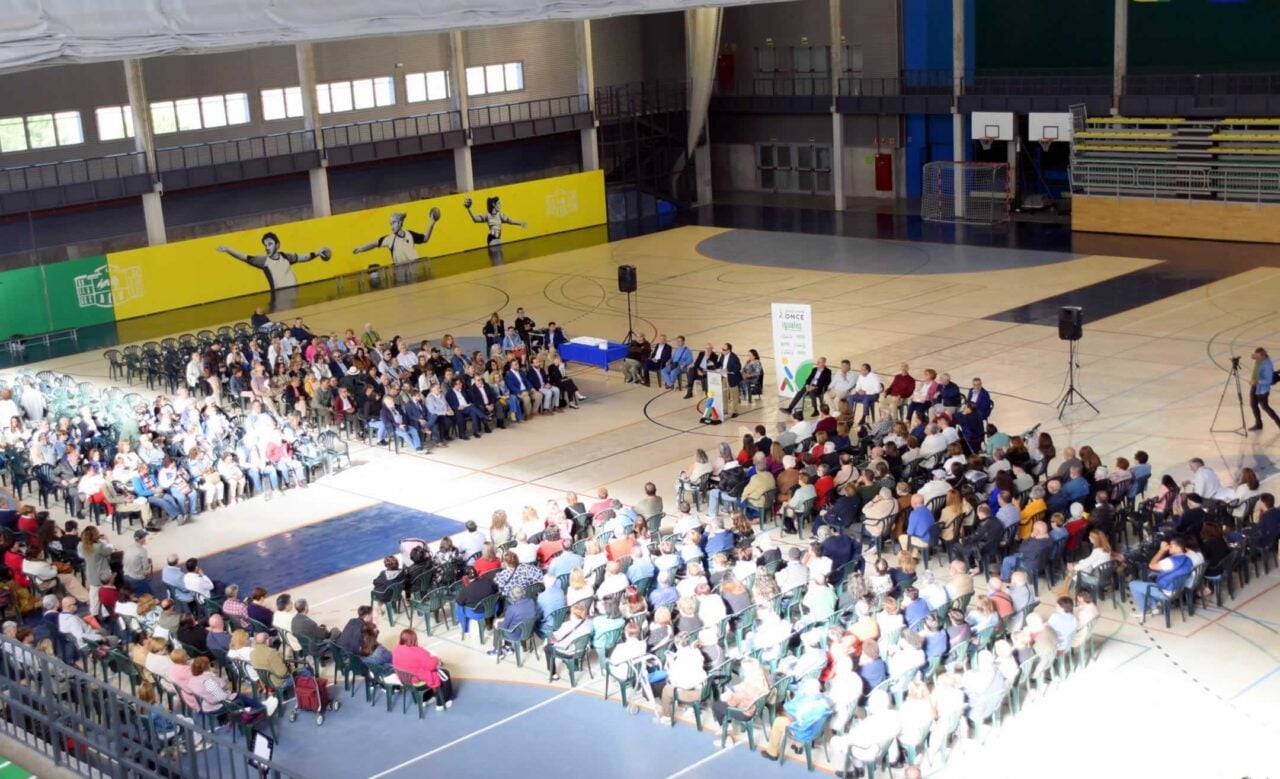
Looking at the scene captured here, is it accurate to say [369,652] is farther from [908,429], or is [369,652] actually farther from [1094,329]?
[1094,329]

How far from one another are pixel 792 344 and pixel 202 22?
51.5 feet

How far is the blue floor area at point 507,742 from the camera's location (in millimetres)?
14898

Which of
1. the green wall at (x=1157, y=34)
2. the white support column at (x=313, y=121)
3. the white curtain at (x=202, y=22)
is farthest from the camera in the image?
the white support column at (x=313, y=121)

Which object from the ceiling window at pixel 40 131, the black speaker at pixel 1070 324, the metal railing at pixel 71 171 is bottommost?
the black speaker at pixel 1070 324

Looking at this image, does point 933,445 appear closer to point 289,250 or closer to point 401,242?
point 289,250

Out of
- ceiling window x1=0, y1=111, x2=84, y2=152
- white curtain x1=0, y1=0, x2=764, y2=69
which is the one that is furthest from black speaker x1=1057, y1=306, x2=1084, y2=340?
ceiling window x1=0, y1=111, x2=84, y2=152

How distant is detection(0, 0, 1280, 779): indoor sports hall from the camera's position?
1504 centimetres

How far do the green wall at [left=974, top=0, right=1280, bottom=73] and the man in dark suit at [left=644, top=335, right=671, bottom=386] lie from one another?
80.3 ft

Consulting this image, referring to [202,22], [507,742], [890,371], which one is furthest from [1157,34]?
[202,22]

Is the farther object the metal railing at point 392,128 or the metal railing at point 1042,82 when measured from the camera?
the metal railing at point 392,128

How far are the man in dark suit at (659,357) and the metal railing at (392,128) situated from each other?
20491mm

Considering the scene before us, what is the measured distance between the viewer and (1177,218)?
42.2 metres

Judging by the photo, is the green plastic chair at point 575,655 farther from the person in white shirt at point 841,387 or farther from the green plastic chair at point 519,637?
the person in white shirt at point 841,387

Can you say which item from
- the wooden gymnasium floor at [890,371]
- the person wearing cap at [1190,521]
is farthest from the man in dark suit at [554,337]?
the person wearing cap at [1190,521]
